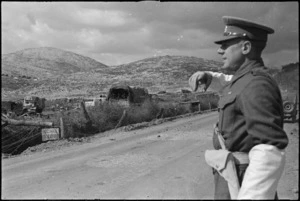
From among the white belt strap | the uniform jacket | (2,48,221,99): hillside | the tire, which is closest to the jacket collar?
the uniform jacket

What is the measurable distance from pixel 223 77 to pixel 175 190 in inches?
111

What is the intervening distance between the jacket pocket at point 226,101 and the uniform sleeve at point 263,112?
0.07 m

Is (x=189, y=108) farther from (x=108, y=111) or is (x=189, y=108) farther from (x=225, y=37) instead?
(x=225, y=37)

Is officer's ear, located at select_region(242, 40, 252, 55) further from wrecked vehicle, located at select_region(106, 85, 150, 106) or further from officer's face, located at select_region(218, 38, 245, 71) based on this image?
wrecked vehicle, located at select_region(106, 85, 150, 106)

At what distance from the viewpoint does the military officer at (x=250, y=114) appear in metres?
1.34

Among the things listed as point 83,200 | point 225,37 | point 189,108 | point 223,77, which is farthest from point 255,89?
point 189,108

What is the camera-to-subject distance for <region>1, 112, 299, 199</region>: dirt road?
443 cm

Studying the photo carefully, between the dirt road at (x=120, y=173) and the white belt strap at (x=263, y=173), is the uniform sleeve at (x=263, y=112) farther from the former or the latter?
the dirt road at (x=120, y=173)

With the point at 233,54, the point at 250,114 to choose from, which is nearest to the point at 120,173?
the point at 233,54

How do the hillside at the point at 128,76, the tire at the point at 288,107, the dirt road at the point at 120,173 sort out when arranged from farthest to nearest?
the hillside at the point at 128,76 < the tire at the point at 288,107 < the dirt road at the point at 120,173

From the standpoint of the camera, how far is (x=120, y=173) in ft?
18.5

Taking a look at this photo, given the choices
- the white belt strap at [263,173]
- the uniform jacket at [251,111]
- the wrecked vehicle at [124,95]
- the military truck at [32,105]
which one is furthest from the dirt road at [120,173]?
the military truck at [32,105]

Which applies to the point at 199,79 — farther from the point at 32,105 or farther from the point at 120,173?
the point at 32,105

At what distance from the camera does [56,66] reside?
350 feet
